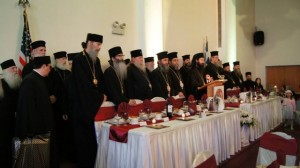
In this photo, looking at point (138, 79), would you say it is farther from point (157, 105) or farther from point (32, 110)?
point (32, 110)

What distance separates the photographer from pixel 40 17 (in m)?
4.60

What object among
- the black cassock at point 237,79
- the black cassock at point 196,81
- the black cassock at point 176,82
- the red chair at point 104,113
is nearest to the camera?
the red chair at point 104,113

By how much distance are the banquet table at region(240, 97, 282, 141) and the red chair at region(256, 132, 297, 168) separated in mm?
3175

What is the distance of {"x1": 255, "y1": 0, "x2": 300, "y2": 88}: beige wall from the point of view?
12.2 meters

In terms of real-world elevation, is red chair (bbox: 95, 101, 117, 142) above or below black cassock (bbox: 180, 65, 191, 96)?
below

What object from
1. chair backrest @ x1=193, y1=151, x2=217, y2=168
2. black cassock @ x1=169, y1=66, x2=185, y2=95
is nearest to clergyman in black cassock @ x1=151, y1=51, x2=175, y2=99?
black cassock @ x1=169, y1=66, x2=185, y2=95

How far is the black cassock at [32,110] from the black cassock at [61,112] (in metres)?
0.88

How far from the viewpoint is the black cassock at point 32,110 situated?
3191 mm

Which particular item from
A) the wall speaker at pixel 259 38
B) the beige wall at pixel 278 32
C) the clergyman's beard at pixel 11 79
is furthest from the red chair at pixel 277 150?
the wall speaker at pixel 259 38

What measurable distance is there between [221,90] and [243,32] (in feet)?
26.2

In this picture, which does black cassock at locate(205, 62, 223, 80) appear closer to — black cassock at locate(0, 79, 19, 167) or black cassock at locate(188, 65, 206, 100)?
black cassock at locate(188, 65, 206, 100)

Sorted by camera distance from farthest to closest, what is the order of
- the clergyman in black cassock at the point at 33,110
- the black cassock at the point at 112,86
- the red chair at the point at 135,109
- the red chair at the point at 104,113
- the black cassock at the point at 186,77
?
1. the black cassock at the point at 186,77
2. the black cassock at the point at 112,86
3. the red chair at the point at 135,109
4. the red chair at the point at 104,113
5. the clergyman in black cassock at the point at 33,110

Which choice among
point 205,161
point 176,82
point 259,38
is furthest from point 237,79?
point 205,161

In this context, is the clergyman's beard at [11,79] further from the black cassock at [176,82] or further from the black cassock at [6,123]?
the black cassock at [176,82]
